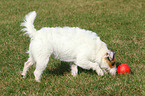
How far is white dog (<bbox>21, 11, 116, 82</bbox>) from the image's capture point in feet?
14.7

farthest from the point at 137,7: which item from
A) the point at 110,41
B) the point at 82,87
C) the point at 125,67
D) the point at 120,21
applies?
the point at 82,87

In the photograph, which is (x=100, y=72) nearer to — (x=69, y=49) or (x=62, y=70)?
(x=69, y=49)

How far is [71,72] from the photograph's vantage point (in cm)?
525

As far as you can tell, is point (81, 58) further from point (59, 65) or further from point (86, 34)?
point (59, 65)

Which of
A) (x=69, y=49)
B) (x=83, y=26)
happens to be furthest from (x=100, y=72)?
(x=83, y=26)

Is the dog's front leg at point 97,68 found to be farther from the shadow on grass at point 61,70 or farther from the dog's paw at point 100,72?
the shadow on grass at point 61,70

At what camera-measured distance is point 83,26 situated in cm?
939

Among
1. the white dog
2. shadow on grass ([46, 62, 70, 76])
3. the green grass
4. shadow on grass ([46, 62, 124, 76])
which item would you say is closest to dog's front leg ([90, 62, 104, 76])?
the white dog

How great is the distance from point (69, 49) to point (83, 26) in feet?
16.1

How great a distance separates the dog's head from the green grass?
0.59 feet

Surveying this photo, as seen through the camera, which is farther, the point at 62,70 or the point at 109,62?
the point at 62,70

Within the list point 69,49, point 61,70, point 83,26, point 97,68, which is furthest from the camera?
point 83,26

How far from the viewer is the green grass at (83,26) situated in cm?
437

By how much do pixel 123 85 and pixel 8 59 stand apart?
3.58 meters
